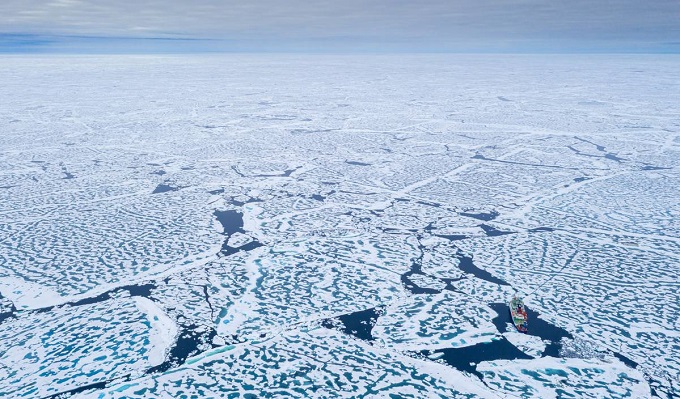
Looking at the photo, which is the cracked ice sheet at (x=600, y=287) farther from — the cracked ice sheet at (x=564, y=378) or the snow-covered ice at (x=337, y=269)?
the cracked ice sheet at (x=564, y=378)

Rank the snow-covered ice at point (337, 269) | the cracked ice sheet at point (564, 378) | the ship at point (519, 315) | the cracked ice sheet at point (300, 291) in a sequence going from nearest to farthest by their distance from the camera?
1. the cracked ice sheet at point (564, 378)
2. the snow-covered ice at point (337, 269)
3. the ship at point (519, 315)
4. the cracked ice sheet at point (300, 291)

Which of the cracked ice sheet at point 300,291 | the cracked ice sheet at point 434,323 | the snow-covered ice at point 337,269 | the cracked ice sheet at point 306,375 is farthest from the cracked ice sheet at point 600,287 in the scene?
the cracked ice sheet at point 306,375

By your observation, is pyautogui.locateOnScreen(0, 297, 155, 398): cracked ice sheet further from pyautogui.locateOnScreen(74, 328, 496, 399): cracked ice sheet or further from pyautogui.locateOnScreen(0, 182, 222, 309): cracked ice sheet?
pyautogui.locateOnScreen(0, 182, 222, 309): cracked ice sheet

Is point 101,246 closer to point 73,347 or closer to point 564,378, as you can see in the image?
point 73,347

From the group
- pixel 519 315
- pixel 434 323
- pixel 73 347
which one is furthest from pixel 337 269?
pixel 73 347

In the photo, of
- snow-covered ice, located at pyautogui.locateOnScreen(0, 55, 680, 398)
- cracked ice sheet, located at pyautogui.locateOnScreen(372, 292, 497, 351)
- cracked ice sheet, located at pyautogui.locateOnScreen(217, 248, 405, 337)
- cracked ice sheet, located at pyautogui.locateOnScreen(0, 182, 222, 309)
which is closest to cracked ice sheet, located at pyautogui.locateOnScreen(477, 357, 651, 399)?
snow-covered ice, located at pyautogui.locateOnScreen(0, 55, 680, 398)

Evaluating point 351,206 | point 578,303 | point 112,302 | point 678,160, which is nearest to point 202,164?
point 351,206
